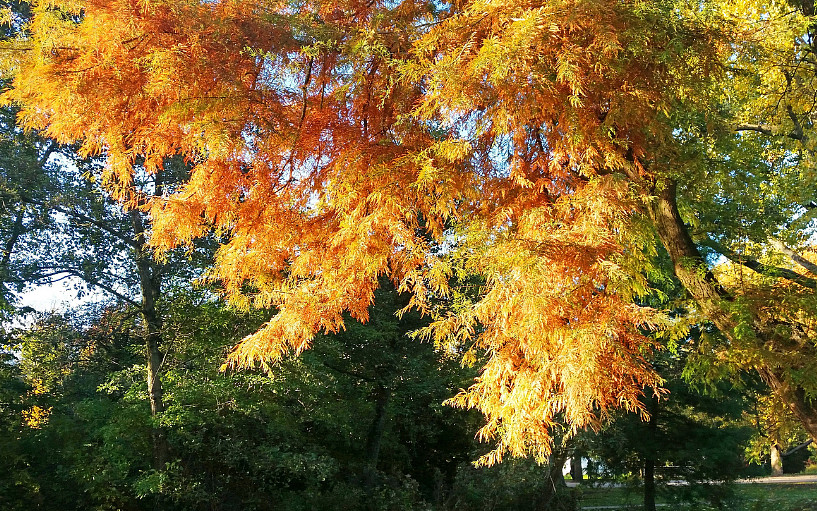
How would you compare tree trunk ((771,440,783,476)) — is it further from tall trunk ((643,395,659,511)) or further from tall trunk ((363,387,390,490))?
tall trunk ((363,387,390,490))

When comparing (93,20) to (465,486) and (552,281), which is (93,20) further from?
(465,486)

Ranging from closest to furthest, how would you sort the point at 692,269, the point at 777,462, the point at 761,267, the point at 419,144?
the point at 419,144, the point at 692,269, the point at 761,267, the point at 777,462

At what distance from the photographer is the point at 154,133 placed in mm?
4160

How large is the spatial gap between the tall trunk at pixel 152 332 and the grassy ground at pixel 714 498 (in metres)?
8.18

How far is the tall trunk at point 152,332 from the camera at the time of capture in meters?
9.13

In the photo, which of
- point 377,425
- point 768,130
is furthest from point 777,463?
point 768,130

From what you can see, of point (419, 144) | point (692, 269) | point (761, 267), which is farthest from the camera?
point (761, 267)

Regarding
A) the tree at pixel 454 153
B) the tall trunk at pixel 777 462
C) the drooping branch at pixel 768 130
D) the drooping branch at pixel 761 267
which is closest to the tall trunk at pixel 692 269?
the tree at pixel 454 153

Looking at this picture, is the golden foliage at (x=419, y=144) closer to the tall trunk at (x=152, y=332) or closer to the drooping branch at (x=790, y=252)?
the drooping branch at (x=790, y=252)

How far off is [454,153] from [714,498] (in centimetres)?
1098

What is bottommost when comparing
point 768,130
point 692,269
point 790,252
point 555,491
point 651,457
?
point 555,491

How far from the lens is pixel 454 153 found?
138 inches

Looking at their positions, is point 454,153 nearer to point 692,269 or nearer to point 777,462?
point 692,269

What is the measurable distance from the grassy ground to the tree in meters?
7.93
